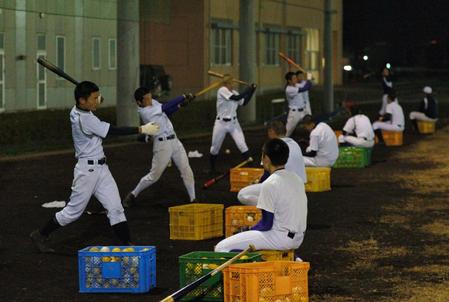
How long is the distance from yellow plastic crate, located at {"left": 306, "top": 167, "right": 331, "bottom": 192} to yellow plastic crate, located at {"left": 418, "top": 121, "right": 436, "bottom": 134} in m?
15.5

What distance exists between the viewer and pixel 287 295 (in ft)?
31.7

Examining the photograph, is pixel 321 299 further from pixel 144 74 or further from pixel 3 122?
pixel 144 74

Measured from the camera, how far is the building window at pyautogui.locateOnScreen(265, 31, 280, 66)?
73.1 m

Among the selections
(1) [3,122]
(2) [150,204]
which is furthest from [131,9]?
(2) [150,204]

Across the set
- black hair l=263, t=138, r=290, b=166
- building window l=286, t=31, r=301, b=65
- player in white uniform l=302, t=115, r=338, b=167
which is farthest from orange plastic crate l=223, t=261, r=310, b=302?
building window l=286, t=31, r=301, b=65

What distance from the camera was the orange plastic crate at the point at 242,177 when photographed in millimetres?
19266

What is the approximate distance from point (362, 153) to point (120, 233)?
1170 cm

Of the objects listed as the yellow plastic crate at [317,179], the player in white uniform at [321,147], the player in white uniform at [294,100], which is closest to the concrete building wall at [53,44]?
the player in white uniform at [294,100]

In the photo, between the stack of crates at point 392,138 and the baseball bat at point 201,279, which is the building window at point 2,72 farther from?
the baseball bat at point 201,279

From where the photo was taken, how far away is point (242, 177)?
1948 cm

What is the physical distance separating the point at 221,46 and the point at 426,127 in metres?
31.6

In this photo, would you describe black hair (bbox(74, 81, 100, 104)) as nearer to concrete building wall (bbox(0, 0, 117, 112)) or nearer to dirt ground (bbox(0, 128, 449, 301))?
dirt ground (bbox(0, 128, 449, 301))

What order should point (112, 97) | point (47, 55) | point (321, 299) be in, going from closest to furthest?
point (321, 299)
point (47, 55)
point (112, 97)

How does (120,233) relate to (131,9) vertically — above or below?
below
